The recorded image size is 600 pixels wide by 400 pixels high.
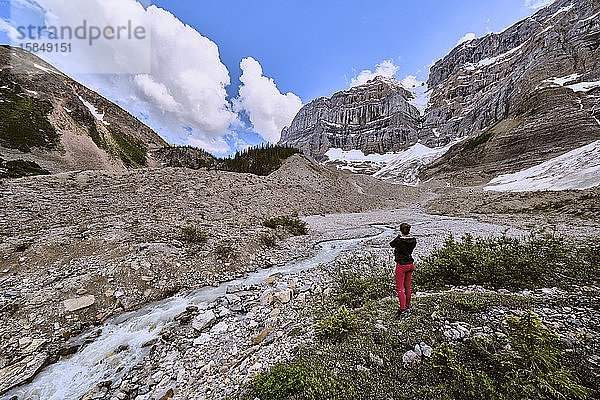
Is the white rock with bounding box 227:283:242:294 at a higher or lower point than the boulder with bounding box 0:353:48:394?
higher

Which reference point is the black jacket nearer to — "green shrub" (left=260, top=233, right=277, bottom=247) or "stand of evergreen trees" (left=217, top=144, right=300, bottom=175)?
"green shrub" (left=260, top=233, right=277, bottom=247)

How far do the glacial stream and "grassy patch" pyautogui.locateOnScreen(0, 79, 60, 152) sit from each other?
6293 centimetres

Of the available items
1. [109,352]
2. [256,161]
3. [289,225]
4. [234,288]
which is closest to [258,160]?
[256,161]

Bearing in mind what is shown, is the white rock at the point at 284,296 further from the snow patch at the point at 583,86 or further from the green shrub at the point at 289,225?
the snow patch at the point at 583,86

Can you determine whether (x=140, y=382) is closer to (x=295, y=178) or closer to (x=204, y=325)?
(x=204, y=325)

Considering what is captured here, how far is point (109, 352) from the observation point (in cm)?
586

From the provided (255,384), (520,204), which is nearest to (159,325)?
(255,384)

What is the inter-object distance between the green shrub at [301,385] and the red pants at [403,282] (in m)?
2.87

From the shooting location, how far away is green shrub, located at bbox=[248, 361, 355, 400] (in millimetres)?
3551

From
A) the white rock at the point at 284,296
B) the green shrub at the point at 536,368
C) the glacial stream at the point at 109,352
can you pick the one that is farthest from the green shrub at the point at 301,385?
the glacial stream at the point at 109,352

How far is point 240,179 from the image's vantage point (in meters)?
28.4

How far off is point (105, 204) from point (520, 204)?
4402 cm

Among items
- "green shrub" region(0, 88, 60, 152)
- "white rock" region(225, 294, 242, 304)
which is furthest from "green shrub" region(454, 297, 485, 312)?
"green shrub" region(0, 88, 60, 152)

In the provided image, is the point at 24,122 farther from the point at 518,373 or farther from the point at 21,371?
the point at 518,373
